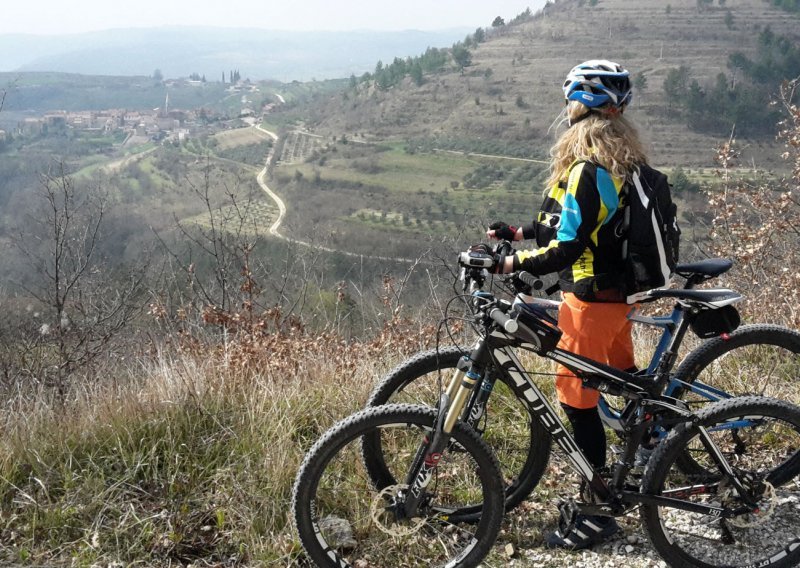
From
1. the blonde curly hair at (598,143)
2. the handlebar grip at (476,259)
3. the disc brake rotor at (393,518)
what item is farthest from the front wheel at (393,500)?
the blonde curly hair at (598,143)

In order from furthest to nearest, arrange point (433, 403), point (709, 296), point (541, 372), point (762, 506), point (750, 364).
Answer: point (750, 364)
point (433, 403)
point (541, 372)
point (762, 506)
point (709, 296)

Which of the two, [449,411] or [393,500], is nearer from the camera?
[449,411]

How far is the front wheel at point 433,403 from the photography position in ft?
10.0

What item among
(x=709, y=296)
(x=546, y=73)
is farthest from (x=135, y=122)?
(x=709, y=296)

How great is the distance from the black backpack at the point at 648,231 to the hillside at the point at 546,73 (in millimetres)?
67213

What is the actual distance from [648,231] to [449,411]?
41.7 inches

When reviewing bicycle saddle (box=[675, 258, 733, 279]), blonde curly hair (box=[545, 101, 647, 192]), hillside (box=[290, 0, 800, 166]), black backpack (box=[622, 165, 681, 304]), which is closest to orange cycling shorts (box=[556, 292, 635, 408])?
black backpack (box=[622, 165, 681, 304])

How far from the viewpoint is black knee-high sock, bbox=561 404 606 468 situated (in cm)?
298

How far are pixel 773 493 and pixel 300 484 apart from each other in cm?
207

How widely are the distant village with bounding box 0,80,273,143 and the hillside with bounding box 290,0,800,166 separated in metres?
16.6

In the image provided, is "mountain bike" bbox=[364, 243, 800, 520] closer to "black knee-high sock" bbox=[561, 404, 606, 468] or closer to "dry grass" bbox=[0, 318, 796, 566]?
"black knee-high sock" bbox=[561, 404, 606, 468]

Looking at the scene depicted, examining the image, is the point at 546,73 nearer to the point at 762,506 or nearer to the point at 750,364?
the point at 750,364

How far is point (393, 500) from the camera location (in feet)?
9.72

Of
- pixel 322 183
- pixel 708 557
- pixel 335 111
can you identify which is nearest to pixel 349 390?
pixel 708 557
